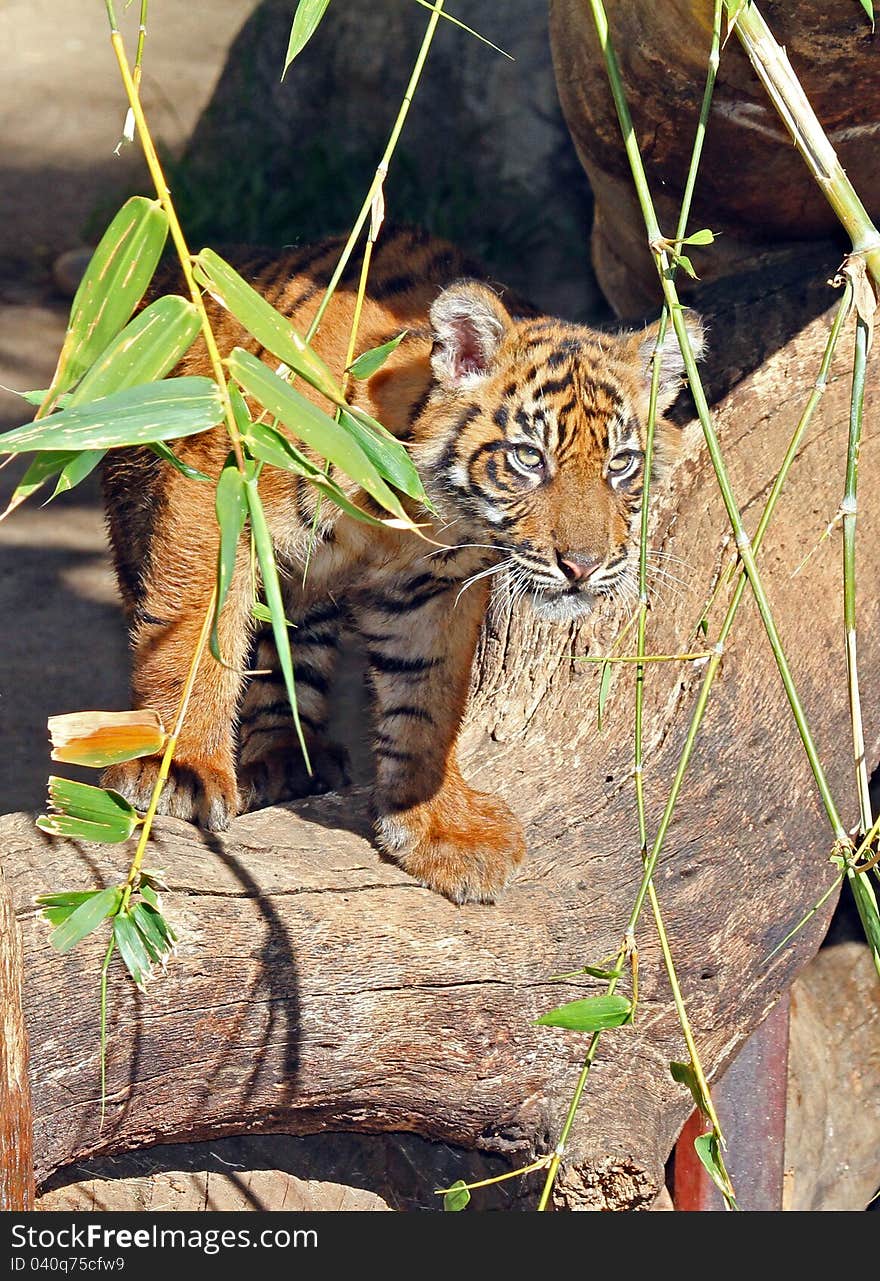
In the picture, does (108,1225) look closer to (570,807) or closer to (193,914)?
(193,914)

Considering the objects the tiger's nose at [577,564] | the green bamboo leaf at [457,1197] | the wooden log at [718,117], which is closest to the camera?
the green bamboo leaf at [457,1197]

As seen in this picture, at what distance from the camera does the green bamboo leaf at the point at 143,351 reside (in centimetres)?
108

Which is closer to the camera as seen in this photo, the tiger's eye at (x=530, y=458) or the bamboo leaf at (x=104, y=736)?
the bamboo leaf at (x=104, y=736)

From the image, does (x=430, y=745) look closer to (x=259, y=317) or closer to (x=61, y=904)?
(x=61, y=904)

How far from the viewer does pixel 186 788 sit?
2.47 metres

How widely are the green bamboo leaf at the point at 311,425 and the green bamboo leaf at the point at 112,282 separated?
146 mm

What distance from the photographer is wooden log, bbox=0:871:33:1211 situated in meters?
1.54

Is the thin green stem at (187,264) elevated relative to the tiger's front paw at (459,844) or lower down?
elevated

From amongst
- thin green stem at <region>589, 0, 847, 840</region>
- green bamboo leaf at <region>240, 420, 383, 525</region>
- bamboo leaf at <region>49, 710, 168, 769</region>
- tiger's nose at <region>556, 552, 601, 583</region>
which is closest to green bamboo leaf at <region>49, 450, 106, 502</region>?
green bamboo leaf at <region>240, 420, 383, 525</region>

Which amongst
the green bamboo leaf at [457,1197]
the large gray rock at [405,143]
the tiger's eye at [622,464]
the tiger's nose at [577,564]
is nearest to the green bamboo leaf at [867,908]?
the green bamboo leaf at [457,1197]

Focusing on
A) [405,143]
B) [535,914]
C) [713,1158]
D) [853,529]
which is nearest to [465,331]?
[535,914]

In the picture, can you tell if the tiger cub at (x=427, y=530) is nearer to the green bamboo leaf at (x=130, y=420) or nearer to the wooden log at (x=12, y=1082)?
the wooden log at (x=12, y=1082)

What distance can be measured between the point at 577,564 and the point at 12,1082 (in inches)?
48.8

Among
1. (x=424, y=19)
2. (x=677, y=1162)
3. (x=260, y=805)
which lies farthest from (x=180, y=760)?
(x=424, y=19)
